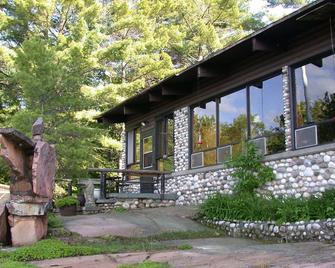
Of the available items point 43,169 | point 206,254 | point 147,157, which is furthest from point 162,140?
point 206,254

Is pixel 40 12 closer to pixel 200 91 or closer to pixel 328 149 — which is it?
pixel 200 91

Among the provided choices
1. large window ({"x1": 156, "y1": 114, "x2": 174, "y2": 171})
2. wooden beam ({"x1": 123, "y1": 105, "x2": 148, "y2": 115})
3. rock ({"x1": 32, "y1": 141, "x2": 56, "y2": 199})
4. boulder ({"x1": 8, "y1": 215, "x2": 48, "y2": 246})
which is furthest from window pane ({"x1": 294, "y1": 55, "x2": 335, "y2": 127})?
wooden beam ({"x1": 123, "y1": 105, "x2": 148, "y2": 115})

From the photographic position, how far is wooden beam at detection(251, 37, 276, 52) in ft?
41.0

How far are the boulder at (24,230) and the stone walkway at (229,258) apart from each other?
1.86 metres

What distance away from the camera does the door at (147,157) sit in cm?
1838

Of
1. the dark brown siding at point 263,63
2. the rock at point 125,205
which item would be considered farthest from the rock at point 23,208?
the dark brown siding at point 263,63

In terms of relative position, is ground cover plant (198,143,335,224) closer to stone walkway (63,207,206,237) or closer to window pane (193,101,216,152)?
stone walkway (63,207,206,237)

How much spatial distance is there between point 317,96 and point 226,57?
3072mm

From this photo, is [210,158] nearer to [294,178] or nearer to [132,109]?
[294,178]

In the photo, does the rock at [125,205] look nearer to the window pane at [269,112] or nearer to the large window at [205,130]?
the large window at [205,130]

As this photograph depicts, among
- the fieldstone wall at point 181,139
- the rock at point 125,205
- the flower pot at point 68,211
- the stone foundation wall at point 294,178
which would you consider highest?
the fieldstone wall at point 181,139

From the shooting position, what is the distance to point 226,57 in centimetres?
1399

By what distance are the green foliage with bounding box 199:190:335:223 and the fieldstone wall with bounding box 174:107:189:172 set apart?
4.21 m

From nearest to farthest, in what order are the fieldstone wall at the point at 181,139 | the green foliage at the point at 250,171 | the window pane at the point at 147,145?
1. the green foliage at the point at 250,171
2. the fieldstone wall at the point at 181,139
3. the window pane at the point at 147,145
